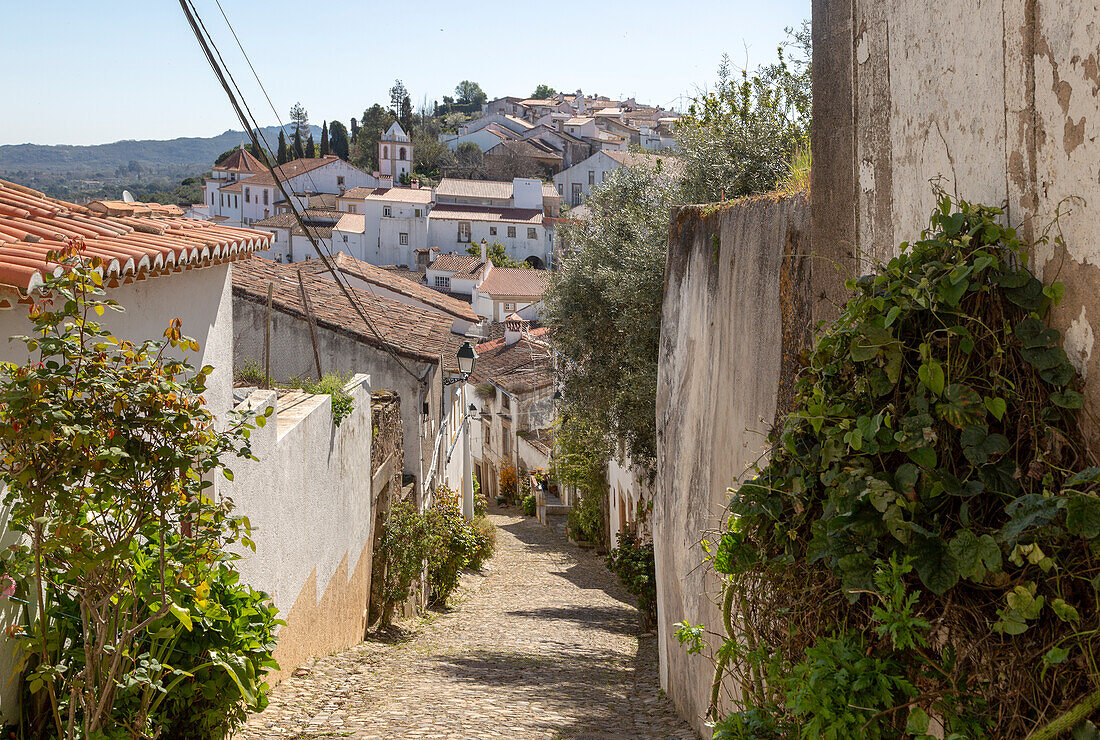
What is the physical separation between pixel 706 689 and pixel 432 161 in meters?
84.9

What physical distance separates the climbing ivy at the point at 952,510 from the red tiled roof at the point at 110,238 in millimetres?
3204

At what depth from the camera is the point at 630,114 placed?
365ft

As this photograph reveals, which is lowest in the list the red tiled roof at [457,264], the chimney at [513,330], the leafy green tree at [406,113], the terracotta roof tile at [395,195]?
the chimney at [513,330]

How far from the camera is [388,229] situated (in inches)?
2611

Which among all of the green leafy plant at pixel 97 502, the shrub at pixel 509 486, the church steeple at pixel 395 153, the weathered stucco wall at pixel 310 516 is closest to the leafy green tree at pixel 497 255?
the church steeple at pixel 395 153

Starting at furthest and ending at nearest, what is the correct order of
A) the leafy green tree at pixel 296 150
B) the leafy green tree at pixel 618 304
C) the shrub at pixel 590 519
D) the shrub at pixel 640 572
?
the leafy green tree at pixel 296 150, the shrub at pixel 590 519, the shrub at pixel 640 572, the leafy green tree at pixel 618 304

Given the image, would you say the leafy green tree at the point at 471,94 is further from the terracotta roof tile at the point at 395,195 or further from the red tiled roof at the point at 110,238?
the red tiled roof at the point at 110,238

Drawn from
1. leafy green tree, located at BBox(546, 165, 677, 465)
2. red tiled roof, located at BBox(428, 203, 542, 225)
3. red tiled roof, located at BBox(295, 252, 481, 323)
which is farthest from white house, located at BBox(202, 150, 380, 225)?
leafy green tree, located at BBox(546, 165, 677, 465)

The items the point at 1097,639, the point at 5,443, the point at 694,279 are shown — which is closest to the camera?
the point at 1097,639

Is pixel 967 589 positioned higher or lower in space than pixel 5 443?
lower

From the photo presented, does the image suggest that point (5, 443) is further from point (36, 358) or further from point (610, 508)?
point (610, 508)

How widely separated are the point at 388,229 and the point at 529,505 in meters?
37.4

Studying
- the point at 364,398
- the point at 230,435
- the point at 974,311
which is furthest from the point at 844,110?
the point at 364,398

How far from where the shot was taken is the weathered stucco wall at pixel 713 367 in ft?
16.1
